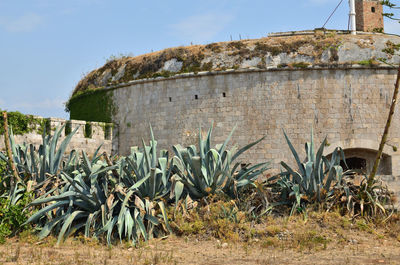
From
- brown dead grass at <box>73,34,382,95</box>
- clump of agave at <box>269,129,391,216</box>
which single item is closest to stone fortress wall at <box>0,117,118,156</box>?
brown dead grass at <box>73,34,382,95</box>

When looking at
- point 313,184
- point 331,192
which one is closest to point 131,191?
point 313,184

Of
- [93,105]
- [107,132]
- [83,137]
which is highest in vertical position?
[93,105]

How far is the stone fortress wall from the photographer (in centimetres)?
1418

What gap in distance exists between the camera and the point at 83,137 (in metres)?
15.3

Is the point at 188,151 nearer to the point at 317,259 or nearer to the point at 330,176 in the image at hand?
the point at 330,176

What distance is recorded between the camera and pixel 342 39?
15188 millimetres

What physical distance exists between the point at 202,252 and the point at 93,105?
11.0 metres

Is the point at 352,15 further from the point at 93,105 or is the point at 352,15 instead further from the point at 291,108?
the point at 93,105

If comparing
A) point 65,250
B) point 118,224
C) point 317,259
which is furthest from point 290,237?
point 65,250

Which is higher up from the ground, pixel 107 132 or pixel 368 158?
pixel 107 132

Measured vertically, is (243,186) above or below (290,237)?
above

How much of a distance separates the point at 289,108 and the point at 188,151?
20.0 ft

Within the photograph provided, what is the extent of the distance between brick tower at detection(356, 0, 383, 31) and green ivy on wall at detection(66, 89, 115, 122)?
9546 mm

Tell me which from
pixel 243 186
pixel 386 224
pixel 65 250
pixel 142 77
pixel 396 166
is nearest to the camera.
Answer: pixel 65 250
